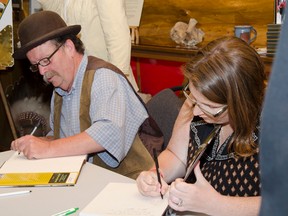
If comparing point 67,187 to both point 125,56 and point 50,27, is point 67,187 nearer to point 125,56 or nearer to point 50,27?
point 50,27

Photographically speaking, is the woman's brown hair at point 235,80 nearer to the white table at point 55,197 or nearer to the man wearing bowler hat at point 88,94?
the white table at point 55,197

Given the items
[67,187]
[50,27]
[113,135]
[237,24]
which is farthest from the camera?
[237,24]

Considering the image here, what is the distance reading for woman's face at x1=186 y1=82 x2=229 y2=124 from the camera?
142 centimetres

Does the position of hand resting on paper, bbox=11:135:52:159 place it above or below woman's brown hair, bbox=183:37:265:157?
below

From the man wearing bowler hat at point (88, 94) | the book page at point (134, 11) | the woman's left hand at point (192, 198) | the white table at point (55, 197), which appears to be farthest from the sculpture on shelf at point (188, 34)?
the woman's left hand at point (192, 198)

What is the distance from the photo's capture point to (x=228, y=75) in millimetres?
1344

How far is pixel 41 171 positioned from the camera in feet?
5.42

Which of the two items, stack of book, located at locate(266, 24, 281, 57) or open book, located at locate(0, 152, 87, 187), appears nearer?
open book, located at locate(0, 152, 87, 187)

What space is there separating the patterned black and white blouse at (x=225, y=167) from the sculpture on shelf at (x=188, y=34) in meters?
1.91

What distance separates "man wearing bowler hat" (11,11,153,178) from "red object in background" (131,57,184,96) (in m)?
1.87

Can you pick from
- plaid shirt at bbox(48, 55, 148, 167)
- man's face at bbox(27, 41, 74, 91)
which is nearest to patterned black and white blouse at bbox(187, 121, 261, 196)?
plaid shirt at bbox(48, 55, 148, 167)

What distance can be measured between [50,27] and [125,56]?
71 centimetres

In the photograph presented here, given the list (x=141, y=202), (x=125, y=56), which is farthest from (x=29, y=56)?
(x=141, y=202)

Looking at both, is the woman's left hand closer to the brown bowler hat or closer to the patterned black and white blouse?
the patterned black and white blouse
